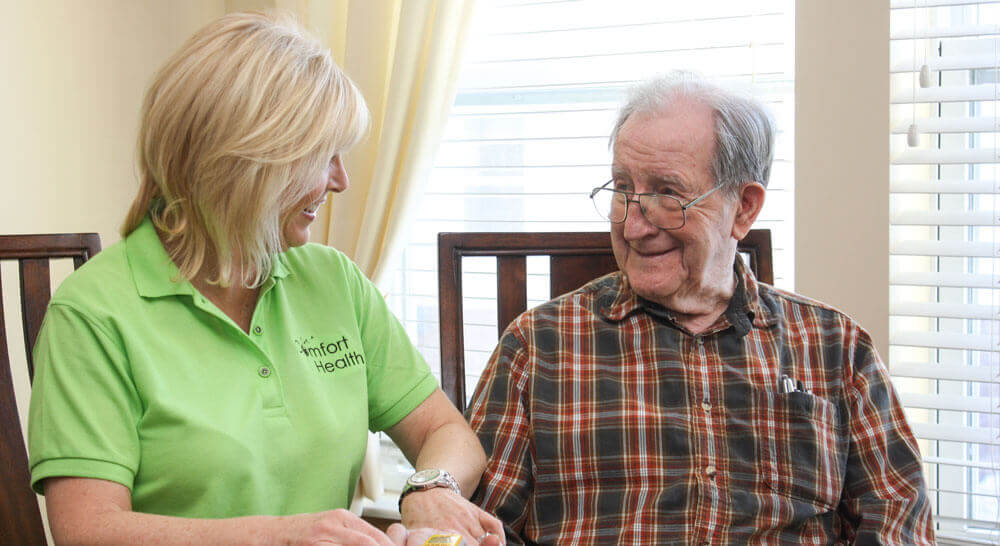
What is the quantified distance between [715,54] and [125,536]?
186cm

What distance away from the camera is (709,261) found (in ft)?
5.11

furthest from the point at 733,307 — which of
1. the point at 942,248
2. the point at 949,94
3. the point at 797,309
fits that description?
the point at 949,94

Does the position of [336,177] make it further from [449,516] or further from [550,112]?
[550,112]

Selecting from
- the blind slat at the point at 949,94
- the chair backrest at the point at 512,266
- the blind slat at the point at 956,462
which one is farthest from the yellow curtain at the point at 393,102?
the blind slat at the point at 956,462

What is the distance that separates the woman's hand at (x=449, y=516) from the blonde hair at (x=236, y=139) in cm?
42

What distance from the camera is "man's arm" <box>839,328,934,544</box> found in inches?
57.1

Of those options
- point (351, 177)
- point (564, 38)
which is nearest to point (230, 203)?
point (351, 177)

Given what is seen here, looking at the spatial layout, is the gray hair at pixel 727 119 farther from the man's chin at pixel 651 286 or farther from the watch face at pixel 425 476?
the watch face at pixel 425 476

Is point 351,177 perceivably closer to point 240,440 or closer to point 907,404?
point 240,440

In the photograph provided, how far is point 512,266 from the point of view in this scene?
5.79ft

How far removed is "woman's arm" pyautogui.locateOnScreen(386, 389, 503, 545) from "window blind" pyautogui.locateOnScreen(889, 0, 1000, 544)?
115cm

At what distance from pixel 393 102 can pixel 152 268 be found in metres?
1.24

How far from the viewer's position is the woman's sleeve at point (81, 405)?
1.16 meters

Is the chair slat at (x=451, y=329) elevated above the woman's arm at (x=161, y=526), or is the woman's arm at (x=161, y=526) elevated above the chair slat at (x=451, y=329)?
the chair slat at (x=451, y=329)
